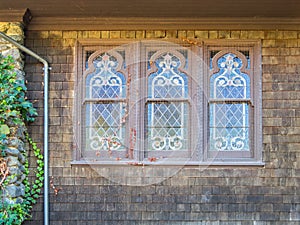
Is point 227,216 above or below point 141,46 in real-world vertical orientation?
below

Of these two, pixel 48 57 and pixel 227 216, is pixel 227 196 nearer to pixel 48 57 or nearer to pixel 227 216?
pixel 227 216

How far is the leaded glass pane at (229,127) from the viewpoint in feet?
13.4

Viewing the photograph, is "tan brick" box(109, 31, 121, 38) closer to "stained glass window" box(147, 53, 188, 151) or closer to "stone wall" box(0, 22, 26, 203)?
"stained glass window" box(147, 53, 188, 151)

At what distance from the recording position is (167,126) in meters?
4.12

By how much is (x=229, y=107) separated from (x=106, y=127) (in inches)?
53.2

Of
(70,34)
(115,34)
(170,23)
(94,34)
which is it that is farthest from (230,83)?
(70,34)

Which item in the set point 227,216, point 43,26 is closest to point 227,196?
point 227,216

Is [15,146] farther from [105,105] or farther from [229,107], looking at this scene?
[229,107]

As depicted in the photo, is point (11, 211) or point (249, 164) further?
point (249, 164)

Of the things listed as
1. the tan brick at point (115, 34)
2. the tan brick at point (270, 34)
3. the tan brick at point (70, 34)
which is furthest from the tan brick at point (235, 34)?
the tan brick at point (70, 34)

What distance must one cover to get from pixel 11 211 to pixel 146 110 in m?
1.70

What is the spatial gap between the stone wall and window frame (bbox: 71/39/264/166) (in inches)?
21.6

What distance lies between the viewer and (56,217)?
13.3 ft

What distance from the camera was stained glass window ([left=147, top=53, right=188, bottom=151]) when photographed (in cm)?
411
